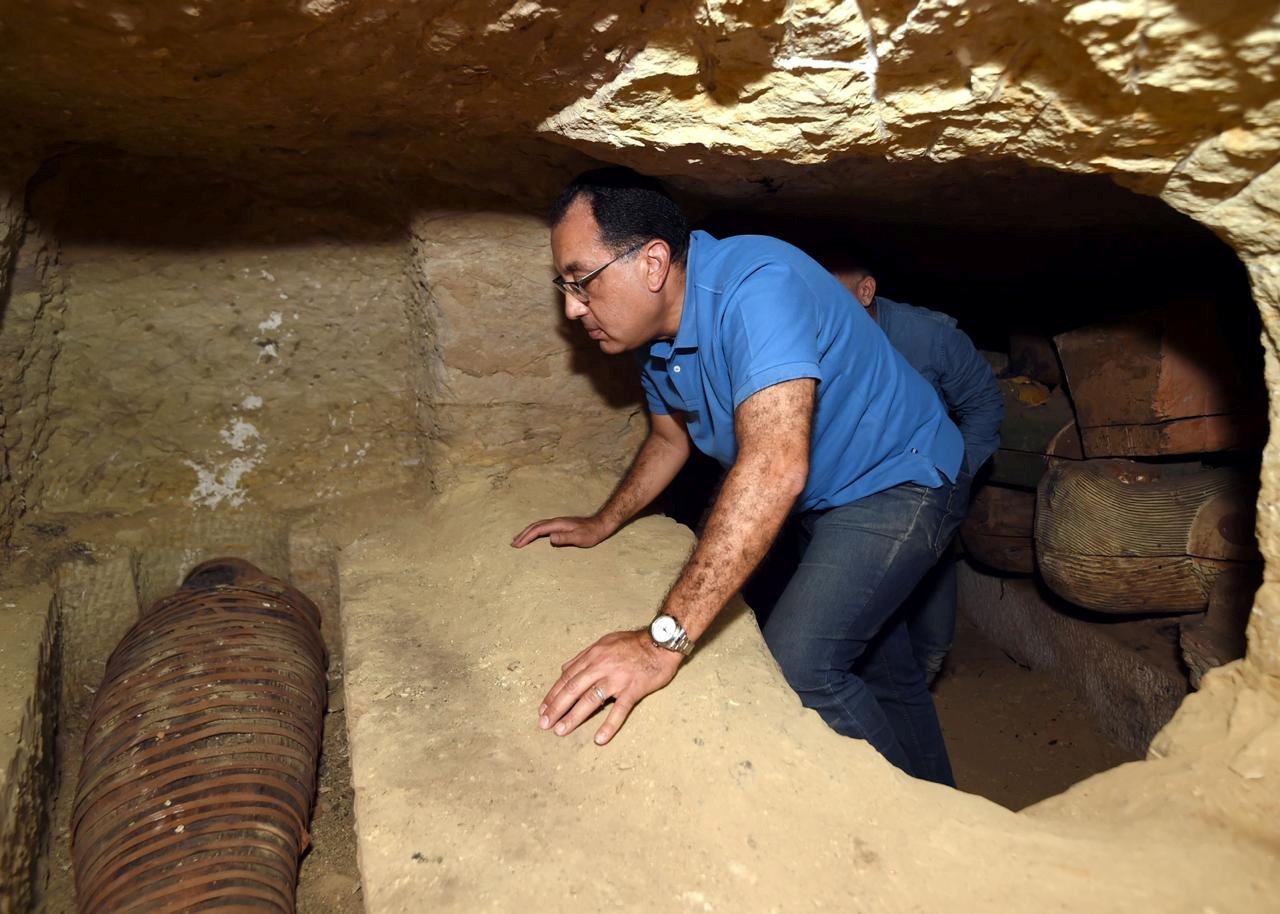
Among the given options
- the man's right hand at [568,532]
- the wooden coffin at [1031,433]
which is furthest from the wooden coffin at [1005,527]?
the man's right hand at [568,532]

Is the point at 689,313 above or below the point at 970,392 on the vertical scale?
above

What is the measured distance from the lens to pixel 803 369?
171cm

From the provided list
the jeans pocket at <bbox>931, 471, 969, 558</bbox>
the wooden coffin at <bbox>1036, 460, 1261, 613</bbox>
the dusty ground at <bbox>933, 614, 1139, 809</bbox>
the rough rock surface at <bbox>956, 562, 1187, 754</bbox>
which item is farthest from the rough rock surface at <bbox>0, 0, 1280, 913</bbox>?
the dusty ground at <bbox>933, 614, 1139, 809</bbox>

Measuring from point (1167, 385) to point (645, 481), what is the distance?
1694 mm

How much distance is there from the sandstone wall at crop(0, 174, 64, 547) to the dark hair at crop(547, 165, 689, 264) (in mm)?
1470

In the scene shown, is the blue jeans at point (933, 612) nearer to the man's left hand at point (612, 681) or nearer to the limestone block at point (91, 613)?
the man's left hand at point (612, 681)

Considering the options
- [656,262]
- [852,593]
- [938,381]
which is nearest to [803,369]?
[656,262]

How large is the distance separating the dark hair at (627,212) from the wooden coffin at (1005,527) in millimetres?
2198

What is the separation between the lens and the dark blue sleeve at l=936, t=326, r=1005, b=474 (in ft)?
9.14

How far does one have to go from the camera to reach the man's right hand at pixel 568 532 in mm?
2404

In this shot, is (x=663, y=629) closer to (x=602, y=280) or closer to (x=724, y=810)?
(x=724, y=810)

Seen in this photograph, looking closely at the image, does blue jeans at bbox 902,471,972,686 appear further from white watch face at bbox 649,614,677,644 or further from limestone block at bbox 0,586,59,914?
limestone block at bbox 0,586,59,914

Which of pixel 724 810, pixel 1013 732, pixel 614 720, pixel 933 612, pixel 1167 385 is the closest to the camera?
pixel 724 810

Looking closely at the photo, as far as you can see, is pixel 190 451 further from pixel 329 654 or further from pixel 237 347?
pixel 329 654
